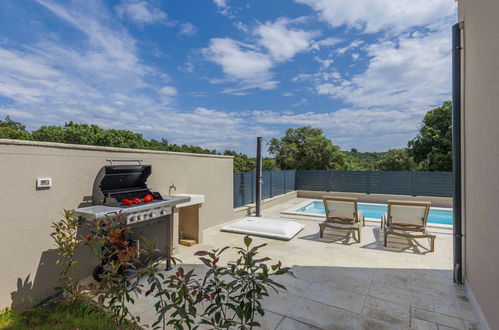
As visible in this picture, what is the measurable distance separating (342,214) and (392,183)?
811cm

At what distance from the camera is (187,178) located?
641 centimetres

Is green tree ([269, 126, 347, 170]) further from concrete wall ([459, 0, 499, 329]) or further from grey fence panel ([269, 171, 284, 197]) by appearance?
concrete wall ([459, 0, 499, 329])

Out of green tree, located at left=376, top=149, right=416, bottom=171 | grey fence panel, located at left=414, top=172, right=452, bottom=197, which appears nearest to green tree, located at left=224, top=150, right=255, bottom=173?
grey fence panel, located at left=414, top=172, right=452, bottom=197

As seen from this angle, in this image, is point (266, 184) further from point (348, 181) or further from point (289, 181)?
point (348, 181)

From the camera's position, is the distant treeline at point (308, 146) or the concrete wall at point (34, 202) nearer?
the concrete wall at point (34, 202)

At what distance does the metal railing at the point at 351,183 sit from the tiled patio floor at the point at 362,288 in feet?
13.1

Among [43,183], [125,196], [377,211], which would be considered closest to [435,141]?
[377,211]

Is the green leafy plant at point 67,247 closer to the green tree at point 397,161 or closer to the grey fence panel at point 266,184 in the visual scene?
the grey fence panel at point 266,184

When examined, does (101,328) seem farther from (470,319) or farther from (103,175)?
(470,319)

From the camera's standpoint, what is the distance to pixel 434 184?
1199cm

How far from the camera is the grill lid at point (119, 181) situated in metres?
4.07

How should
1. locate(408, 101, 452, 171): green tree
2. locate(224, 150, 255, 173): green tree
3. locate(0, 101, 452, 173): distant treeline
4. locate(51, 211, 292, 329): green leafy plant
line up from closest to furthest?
locate(51, 211, 292, 329): green leafy plant < locate(408, 101, 452, 171): green tree < locate(0, 101, 452, 173): distant treeline < locate(224, 150, 255, 173): green tree

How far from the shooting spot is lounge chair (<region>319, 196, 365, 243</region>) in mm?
6330

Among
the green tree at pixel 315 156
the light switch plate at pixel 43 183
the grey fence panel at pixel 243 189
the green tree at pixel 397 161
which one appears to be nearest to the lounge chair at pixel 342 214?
the grey fence panel at pixel 243 189
